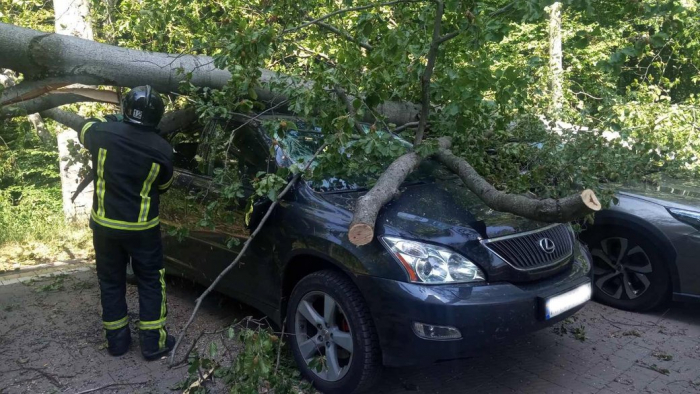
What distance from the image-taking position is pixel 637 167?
5.31 metres

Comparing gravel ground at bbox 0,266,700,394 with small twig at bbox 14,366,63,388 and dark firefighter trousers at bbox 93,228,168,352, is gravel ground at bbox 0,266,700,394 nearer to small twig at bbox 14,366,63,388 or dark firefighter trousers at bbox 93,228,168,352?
small twig at bbox 14,366,63,388

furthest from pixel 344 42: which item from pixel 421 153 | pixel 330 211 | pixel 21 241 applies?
pixel 21 241

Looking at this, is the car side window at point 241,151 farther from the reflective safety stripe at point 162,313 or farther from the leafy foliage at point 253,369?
the leafy foliage at point 253,369

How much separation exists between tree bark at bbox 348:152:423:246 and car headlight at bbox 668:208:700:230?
2.35 metres

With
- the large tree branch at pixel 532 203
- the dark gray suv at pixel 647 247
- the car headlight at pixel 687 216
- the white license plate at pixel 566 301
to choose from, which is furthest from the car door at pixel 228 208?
the car headlight at pixel 687 216

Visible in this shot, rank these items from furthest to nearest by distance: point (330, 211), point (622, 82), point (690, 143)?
point (622, 82), point (690, 143), point (330, 211)

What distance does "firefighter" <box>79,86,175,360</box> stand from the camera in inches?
154

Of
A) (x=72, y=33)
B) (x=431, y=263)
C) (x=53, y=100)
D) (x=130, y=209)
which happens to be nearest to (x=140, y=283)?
(x=130, y=209)

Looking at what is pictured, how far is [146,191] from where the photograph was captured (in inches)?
158

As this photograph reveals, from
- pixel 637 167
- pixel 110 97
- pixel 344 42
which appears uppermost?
pixel 344 42

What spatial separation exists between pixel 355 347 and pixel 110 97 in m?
3.09

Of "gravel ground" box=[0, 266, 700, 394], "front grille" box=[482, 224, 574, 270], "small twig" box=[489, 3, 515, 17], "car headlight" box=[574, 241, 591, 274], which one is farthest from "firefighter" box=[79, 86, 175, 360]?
"car headlight" box=[574, 241, 591, 274]

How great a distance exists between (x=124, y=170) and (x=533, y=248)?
8.79 feet

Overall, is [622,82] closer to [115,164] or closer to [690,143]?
[690,143]
